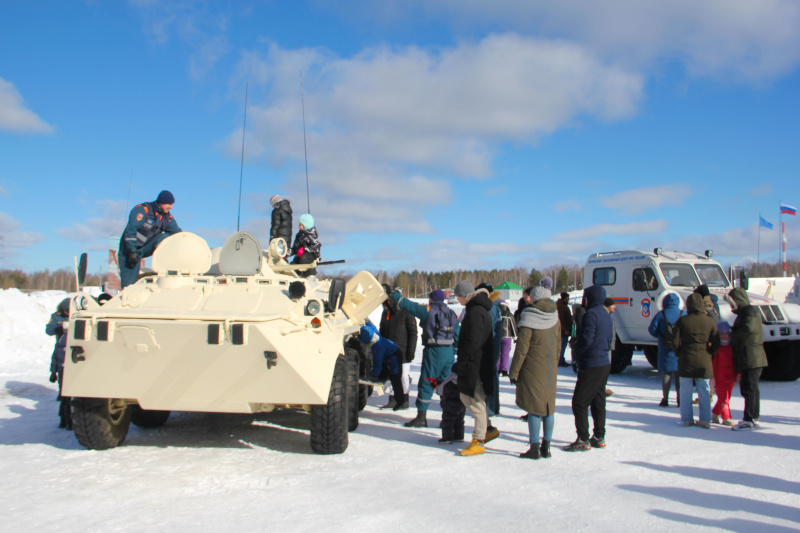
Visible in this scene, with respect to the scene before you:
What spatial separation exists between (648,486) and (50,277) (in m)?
69.7

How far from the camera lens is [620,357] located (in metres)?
13.0

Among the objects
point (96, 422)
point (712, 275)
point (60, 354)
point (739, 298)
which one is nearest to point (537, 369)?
point (739, 298)

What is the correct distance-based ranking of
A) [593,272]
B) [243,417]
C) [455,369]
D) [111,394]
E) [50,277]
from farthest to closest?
1. [50,277]
2. [593,272]
3. [243,417]
4. [455,369]
5. [111,394]

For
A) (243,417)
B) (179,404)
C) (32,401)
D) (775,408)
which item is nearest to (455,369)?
(179,404)

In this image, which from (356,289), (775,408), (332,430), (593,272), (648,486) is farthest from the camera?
(593,272)

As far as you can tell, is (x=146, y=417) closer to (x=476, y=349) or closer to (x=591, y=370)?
(x=476, y=349)

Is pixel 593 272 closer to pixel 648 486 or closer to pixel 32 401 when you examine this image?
pixel 648 486

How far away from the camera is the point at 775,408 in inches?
339

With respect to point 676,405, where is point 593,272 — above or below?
above

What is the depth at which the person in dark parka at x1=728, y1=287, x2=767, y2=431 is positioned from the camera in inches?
283

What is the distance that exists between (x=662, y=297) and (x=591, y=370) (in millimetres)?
6394

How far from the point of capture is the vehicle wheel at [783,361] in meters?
11.3

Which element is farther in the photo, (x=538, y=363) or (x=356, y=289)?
(x=356, y=289)

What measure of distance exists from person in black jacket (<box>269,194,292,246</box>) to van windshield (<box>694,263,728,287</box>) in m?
8.62
